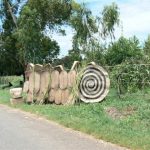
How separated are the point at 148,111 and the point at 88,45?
21537 mm

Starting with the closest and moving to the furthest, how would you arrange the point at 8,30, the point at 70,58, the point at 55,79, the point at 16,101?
the point at 55,79 → the point at 16,101 → the point at 70,58 → the point at 8,30

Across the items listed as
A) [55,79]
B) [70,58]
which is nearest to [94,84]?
[55,79]

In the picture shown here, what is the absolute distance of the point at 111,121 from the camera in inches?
622

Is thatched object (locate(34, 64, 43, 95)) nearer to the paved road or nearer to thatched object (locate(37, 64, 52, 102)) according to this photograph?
thatched object (locate(37, 64, 52, 102))

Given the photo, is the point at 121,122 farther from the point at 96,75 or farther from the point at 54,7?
the point at 54,7

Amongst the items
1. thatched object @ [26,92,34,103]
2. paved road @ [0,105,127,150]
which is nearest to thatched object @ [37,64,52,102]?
thatched object @ [26,92,34,103]

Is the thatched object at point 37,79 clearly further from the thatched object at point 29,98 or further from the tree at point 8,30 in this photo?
the tree at point 8,30

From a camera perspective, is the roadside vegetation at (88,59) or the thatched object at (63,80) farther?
the thatched object at (63,80)

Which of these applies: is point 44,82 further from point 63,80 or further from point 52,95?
point 63,80

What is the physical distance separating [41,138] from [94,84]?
34.0 ft

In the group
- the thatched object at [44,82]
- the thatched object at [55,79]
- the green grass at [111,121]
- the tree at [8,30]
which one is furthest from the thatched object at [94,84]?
the tree at [8,30]

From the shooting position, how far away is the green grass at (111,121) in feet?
41.2

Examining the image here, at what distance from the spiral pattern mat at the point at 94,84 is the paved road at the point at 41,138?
544cm

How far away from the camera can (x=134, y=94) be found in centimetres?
2411
